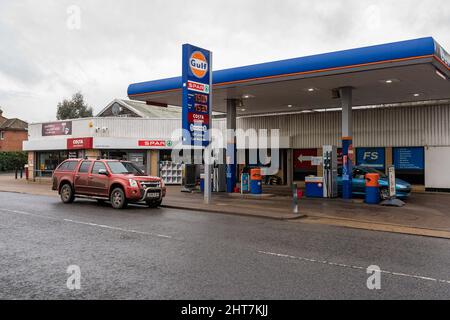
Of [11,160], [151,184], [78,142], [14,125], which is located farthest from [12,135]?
[151,184]

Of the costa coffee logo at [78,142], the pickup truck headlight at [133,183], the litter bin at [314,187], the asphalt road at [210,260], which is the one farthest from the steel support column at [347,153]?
the costa coffee logo at [78,142]

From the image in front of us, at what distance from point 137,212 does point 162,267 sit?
7472 mm

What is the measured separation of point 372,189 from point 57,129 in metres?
24.5

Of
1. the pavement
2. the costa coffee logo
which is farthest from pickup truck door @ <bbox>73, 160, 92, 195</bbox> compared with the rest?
the costa coffee logo

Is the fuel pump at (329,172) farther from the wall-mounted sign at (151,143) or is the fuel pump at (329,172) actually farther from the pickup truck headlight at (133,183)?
the wall-mounted sign at (151,143)

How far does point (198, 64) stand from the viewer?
1662cm

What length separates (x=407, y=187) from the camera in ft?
58.2

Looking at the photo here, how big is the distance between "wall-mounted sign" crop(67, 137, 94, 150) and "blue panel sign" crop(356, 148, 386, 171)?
57.2ft

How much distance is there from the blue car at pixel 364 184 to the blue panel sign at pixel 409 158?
4.46m

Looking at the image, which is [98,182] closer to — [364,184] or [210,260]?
[210,260]

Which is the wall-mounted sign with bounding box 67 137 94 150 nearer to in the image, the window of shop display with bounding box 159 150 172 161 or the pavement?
the window of shop display with bounding box 159 150 172 161

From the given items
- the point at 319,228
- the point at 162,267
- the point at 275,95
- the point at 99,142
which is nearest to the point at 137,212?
the point at 319,228

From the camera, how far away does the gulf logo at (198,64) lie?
16.4 meters

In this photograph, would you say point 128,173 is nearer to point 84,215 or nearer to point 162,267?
point 84,215
